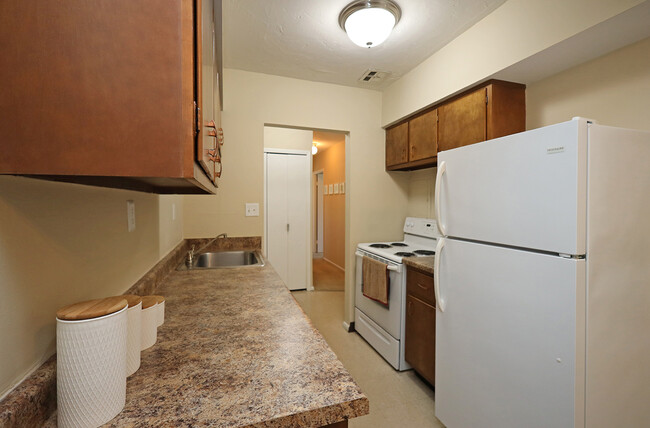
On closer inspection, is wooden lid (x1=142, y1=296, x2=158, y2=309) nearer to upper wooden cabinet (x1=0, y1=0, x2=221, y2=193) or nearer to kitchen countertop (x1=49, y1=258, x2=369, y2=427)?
kitchen countertop (x1=49, y1=258, x2=369, y2=427)

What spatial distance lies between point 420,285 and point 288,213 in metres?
2.39

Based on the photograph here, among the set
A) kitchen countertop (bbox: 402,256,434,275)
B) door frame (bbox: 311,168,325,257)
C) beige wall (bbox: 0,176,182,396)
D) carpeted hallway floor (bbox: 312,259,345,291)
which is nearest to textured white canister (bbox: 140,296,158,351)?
beige wall (bbox: 0,176,182,396)

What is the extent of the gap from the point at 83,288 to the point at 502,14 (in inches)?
92.8

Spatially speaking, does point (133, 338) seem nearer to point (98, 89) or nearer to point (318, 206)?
point (98, 89)

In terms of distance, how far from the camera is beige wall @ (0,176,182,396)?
53 cm

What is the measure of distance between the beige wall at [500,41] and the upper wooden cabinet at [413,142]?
0.42ft

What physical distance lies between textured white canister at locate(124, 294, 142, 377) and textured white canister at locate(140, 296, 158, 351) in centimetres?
7

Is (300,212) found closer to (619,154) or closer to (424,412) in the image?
(424,412)

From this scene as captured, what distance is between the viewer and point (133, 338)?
680mm

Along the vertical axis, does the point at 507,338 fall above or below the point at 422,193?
below

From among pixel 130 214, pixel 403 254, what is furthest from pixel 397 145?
pixel 130 214

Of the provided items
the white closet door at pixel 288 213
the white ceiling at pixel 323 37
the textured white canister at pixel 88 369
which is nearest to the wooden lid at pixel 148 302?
the textured white canister at pixel 88 369

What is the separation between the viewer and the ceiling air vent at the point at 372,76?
2566 millimetres

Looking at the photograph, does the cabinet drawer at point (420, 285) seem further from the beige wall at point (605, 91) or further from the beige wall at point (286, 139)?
the beige wall at point (286, 139)
